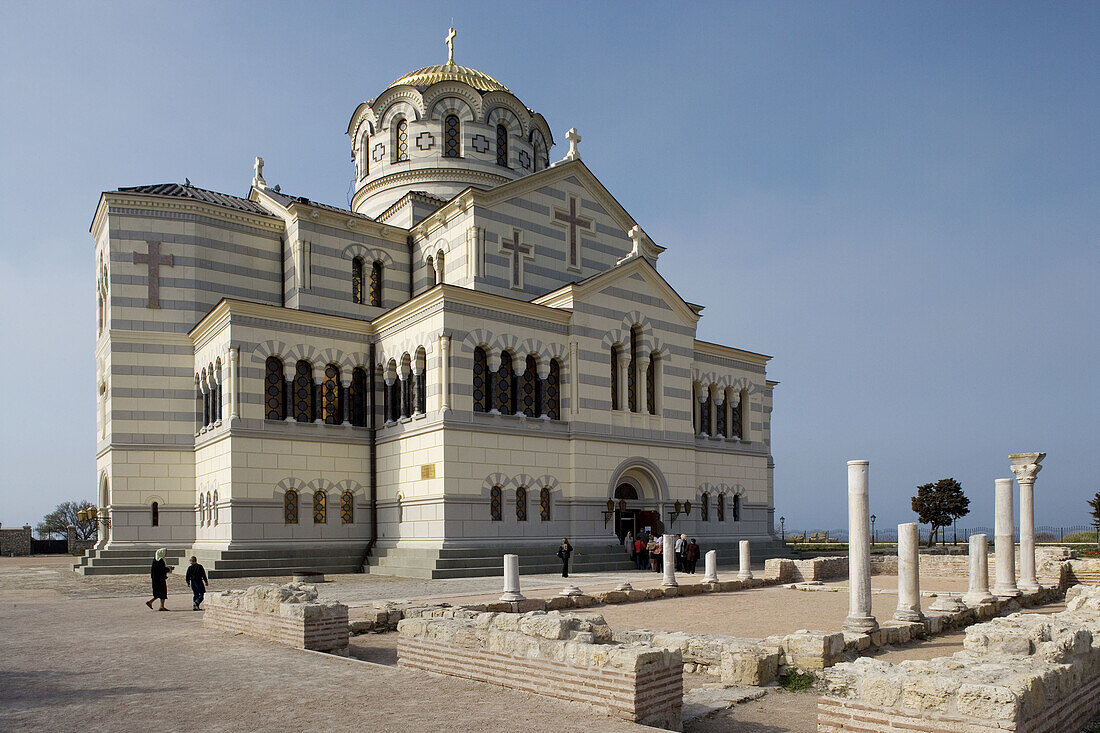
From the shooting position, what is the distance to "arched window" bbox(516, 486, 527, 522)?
91.4 ft

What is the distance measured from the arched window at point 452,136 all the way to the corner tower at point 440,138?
4cm

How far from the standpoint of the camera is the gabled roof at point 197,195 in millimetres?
30906

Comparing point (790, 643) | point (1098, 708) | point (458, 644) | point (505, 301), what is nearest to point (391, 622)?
point (458, 644)

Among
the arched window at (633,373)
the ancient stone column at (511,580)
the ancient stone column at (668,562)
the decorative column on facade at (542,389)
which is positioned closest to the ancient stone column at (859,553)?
the ancient stone column at (511,580)

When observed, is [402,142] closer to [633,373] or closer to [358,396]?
[358,396]

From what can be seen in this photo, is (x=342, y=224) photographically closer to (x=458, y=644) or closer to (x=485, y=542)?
→ (x=485, y=542)

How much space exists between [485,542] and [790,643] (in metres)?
Result: 15.4

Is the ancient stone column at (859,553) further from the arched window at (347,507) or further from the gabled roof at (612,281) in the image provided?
the arched window at (347,507)

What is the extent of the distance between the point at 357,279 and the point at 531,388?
28.1 feet

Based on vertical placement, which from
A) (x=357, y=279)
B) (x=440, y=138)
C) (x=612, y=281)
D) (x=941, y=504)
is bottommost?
(x=941, y=504)

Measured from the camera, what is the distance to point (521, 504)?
91.7 feet

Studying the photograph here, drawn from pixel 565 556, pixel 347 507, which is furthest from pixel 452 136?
pixel 565 556

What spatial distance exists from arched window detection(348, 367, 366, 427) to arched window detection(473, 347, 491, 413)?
179 inches

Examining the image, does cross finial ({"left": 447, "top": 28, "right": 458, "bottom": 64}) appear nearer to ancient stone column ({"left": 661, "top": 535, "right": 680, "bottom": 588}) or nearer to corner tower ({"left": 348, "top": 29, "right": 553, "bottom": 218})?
corner tower ({"left": 348, "top": 29, "right": 553, "bottom": 218})
